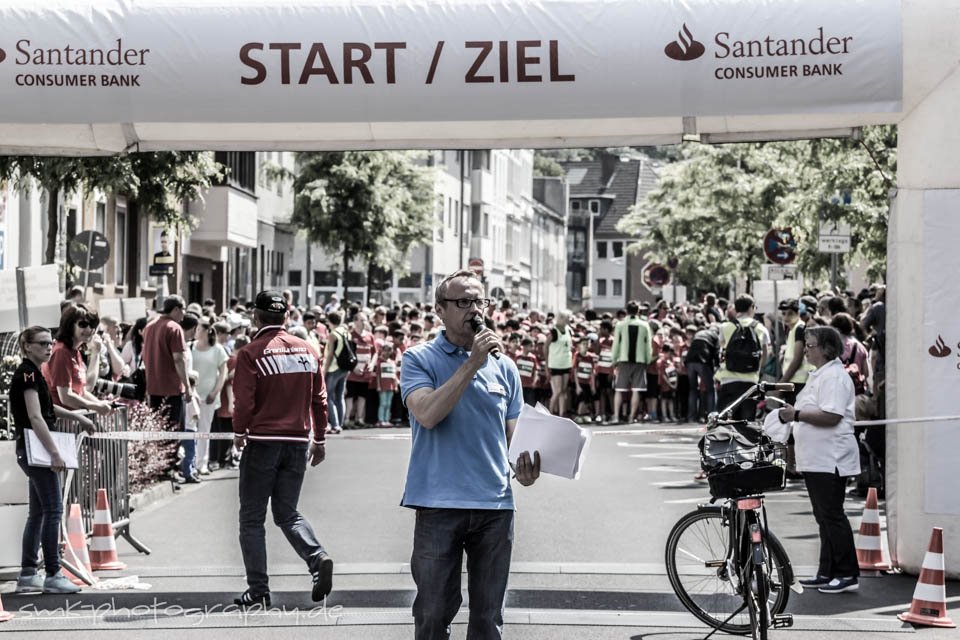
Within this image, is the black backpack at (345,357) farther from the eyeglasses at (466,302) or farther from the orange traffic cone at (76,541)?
the eyeglasses at (466,302)

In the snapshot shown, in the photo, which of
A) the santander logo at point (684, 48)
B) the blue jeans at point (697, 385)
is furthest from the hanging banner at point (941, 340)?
the blue jeans at point (697, 385)

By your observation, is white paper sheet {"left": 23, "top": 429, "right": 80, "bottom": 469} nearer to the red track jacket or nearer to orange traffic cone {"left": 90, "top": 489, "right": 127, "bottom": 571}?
orange traffic cone {"left": 90, "top": 489, "right": 127, "bottom": 571}

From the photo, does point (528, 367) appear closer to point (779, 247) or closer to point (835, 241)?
point (779, 247)

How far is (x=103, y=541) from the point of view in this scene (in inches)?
441

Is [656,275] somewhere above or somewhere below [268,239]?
below

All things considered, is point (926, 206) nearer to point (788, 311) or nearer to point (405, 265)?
point (788, 311)

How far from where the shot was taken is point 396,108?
10.6m

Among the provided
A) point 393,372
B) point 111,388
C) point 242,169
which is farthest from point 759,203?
point 111,388

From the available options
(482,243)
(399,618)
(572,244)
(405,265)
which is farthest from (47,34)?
(572,244)

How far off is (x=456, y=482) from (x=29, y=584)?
16.0ft

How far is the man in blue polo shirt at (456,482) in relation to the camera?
629cm

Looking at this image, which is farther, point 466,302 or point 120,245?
point 120,245

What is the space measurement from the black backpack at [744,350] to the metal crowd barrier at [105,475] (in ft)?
22.4

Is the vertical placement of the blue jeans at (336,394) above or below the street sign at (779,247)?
below
